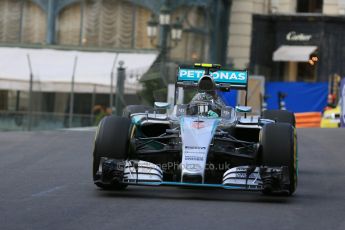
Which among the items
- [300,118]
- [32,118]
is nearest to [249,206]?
[32,118]

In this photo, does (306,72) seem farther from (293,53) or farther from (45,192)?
(45,192)

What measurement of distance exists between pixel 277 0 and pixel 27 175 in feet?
101

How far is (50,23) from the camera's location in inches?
1518

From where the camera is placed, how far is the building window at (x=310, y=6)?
45375 mm

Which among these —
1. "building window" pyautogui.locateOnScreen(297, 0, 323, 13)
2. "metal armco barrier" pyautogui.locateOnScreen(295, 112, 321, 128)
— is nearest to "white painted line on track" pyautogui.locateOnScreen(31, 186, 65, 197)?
"metal armco barrier" pyautogui.locateOnScreen(295, 112, 321, 128)

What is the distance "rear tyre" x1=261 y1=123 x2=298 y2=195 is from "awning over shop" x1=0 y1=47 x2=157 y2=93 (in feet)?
61.7

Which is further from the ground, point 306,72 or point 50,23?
point 50,23

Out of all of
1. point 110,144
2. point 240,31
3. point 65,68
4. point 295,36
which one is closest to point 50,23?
point 65,68

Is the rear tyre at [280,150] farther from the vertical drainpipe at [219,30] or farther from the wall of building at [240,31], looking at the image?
the wall of building at [240,31]

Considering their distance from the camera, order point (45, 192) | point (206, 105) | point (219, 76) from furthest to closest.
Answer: point (219, 76)
point (206, 105)
point (45, 192)

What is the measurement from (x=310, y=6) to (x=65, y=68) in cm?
1433

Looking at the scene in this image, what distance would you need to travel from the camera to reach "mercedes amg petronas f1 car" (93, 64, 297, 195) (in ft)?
41.1

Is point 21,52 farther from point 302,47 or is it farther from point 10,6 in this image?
point 302,47

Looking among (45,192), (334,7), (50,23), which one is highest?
(334,7)
